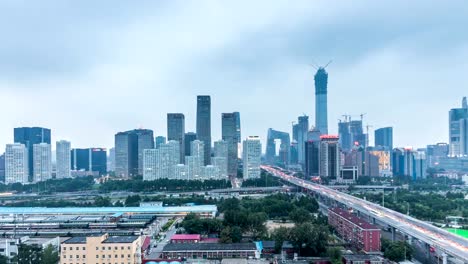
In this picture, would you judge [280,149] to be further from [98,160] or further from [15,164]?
[15,164]

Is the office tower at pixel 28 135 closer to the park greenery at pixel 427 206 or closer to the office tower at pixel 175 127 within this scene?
the office tower at pixel 175 127


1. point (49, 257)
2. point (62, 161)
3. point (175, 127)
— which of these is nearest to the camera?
point (49, 257)

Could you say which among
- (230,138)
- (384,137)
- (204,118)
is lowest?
(230,138)

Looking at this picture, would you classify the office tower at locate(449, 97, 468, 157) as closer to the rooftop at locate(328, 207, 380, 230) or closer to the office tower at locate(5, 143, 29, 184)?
the rooftop at locate(328, 207, 380, 230)

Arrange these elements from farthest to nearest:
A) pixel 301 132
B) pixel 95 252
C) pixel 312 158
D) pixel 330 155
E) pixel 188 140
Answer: pixel 301 132
pixel 188 140
pixel 312 158
pixel 330 155
pixel 95 252

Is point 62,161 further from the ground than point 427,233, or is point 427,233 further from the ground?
point 62,161

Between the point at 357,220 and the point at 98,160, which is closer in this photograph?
the point at 357,220

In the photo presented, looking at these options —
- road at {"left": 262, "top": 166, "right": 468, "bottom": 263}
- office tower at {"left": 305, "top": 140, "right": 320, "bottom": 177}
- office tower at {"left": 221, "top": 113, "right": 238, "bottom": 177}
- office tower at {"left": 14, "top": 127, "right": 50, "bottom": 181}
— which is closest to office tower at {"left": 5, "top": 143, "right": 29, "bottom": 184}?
office tower at {"left": 14, "top": 127, "right": 50, "bottom": 181}

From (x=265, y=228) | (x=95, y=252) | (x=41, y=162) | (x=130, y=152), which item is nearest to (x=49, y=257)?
(x=95, y=252)
